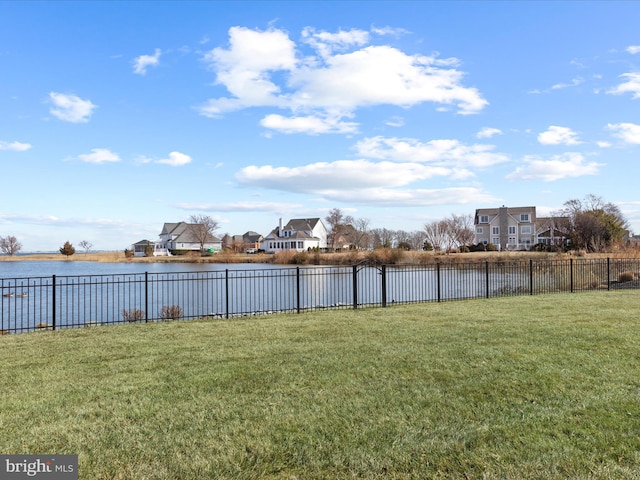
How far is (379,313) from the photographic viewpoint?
35.9 feet

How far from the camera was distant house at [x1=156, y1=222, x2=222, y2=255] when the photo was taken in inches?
3314

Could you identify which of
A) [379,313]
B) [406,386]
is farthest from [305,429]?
[379,313]

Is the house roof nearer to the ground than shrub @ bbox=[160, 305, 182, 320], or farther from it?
farther from it

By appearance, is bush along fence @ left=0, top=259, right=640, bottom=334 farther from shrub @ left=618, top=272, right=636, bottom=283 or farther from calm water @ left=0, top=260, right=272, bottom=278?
calm water @ left=0, top=260, right=272, bottom=278

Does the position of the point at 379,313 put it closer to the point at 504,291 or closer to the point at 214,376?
the point at 214,376

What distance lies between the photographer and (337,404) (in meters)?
4.37

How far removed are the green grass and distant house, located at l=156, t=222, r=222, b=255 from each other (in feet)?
255

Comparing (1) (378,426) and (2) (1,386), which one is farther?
(2) (1,386)

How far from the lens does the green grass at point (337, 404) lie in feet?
10.6

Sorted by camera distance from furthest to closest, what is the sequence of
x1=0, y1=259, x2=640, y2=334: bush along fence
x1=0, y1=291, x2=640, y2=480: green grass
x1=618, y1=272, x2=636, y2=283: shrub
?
x1=618, y1=272, x2=636, y2=283: shrub → x1=0, y1=259, x2=640, y2=334: bush along fence → x1=0, y1=291, x2=640, y2=480: green grass

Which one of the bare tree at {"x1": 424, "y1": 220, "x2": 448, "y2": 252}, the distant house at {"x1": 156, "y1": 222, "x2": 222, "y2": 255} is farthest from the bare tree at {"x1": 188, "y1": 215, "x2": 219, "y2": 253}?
the bare tree at {"x1": 424, "y1": 220, "x2": 448, "y2": 252}

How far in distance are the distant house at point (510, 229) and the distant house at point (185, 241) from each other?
1901 inches

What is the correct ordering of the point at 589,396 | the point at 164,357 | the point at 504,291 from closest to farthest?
the point at 589,396 < the point at 164,357 < the point at 504,291

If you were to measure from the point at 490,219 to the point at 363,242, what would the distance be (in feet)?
72.1
